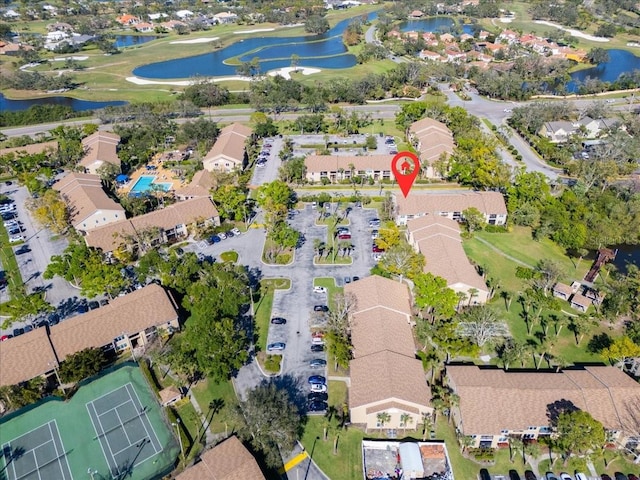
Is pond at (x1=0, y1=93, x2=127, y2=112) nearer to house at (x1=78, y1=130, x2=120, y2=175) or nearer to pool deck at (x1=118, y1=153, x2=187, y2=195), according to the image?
house at (x1=78, y1=130, x2=120, y2=175)

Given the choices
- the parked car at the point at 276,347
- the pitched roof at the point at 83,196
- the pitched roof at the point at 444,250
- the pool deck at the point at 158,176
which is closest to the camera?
the parked car at the point at 276,347

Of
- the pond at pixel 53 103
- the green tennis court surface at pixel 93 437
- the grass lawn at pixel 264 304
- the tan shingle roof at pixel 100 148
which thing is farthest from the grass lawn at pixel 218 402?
Answer: the pond at pixel 53 103

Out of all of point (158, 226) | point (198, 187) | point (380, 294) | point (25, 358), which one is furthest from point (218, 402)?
point (198, 187)

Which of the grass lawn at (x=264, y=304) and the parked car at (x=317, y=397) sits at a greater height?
the parked car at (x=317, y=397)

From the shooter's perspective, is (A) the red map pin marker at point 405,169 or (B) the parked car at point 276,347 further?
(A) the red map pin marker at point 405,169

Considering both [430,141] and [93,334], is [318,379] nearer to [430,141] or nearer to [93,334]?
[93,334]

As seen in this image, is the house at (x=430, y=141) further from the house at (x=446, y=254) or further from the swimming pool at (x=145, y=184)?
the swimming pool at (x=145, y=184)

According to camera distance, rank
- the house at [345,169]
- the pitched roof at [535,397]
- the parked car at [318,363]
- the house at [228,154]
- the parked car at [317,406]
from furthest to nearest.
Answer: the house at [228,154]
the house at [345,169]
the parked car at [318,363]
the parked car at [317,406]
the pitched roof at [535,397]
